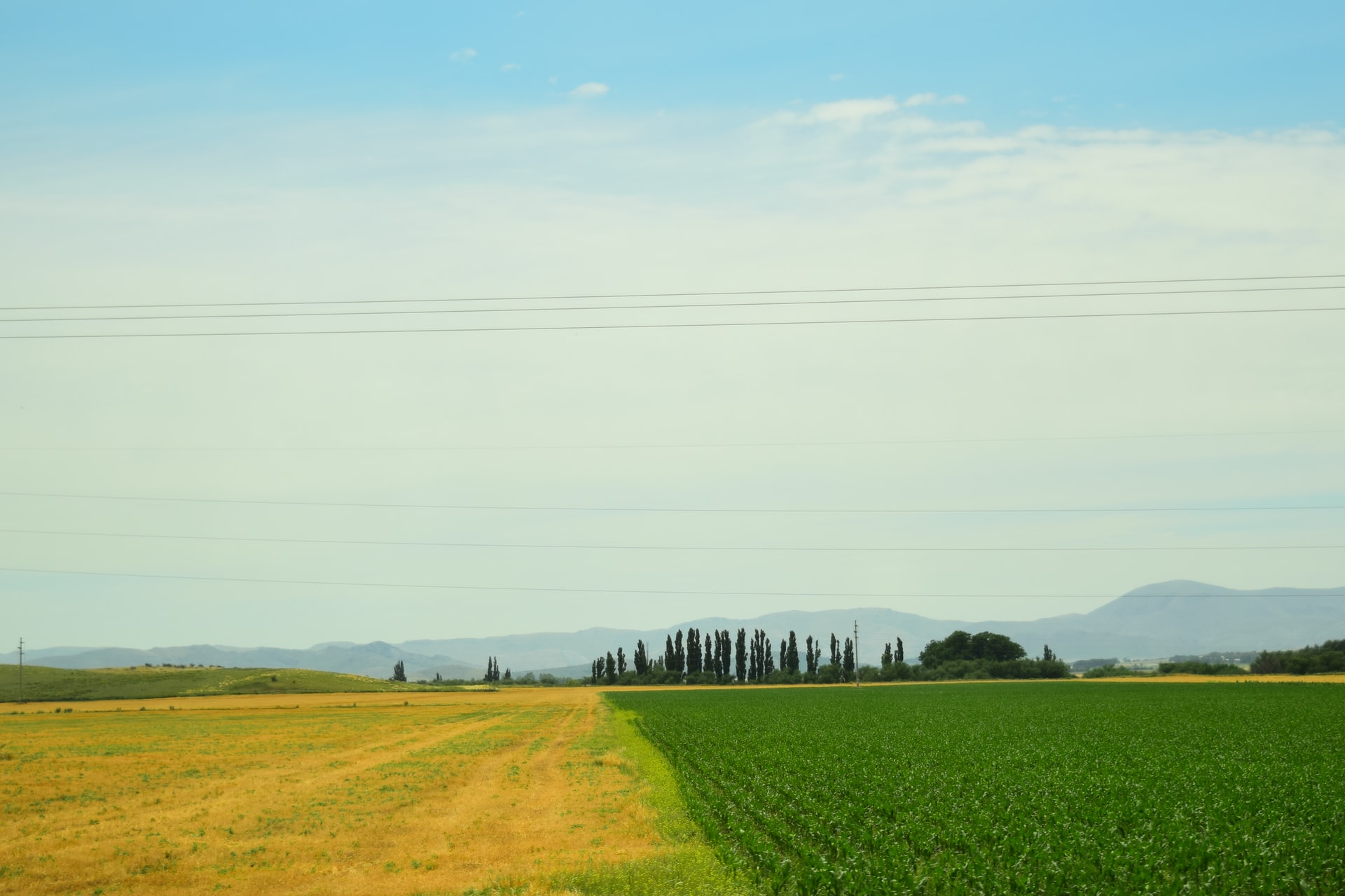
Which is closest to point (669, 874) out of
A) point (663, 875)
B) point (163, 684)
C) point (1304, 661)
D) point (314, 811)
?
point (663, 875)

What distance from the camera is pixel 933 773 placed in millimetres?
33375

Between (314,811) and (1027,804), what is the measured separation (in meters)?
21.7

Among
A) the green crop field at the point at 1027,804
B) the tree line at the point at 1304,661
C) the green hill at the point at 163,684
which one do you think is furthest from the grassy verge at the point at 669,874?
the tree line at the point at 1304,661

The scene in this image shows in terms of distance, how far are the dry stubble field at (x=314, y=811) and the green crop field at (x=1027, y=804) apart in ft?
13.2

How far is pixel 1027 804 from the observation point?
26172 millimetres

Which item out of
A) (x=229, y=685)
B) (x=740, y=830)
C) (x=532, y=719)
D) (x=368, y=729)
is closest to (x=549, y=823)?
(x=740, y=830)

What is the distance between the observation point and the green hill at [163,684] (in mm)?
148250

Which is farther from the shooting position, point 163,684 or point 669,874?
point 163,684

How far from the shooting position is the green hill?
148250mm

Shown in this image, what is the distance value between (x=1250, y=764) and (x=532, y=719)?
59.5m

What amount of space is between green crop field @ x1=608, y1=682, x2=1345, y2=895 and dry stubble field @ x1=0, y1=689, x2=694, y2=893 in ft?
13.2

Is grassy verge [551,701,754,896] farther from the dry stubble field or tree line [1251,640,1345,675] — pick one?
tree line [1251,640,1345,675]

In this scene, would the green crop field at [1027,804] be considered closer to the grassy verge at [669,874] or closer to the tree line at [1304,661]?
the grassy verge at [669,874]

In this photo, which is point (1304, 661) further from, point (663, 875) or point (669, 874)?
point (663, 875)
